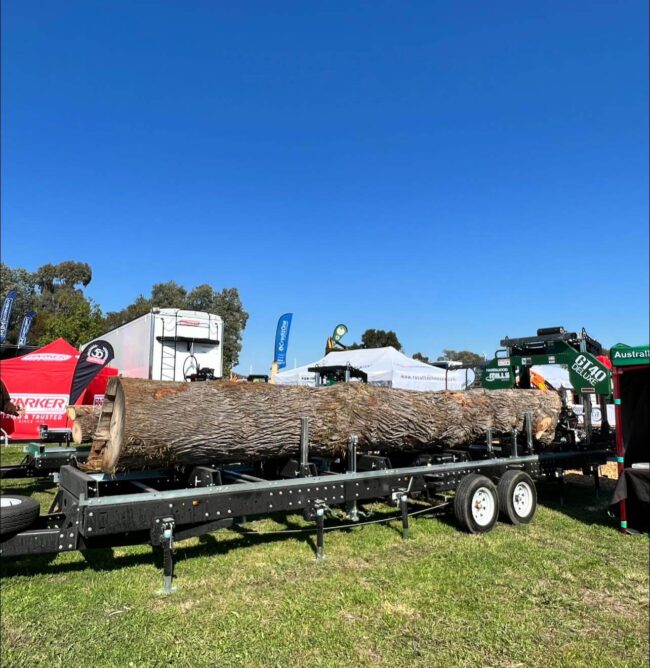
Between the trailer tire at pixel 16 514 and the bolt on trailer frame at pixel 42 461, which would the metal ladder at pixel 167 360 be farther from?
the trailer tire at pixel 16 514

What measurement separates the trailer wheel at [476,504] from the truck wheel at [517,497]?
0.13 metres

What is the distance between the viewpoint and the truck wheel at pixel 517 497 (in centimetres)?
648

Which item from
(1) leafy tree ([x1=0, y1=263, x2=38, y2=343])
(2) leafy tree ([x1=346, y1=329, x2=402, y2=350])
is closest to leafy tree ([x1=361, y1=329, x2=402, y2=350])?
(2) leafy tree ([x1=346, y1=329, x2=402, y2=350])

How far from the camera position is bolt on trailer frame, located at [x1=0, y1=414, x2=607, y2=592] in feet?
13.0

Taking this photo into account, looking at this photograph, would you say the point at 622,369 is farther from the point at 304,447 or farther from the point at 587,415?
the point at 304,447

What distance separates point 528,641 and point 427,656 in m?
0.77

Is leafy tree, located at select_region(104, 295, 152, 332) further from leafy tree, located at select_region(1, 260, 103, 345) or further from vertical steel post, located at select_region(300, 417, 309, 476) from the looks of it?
vertical steel post, located at select_region(300, 417, 309, 476)

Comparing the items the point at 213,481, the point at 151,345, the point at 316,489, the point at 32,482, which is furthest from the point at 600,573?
the point at 151,345

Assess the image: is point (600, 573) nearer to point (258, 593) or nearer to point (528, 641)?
point (528, 641)

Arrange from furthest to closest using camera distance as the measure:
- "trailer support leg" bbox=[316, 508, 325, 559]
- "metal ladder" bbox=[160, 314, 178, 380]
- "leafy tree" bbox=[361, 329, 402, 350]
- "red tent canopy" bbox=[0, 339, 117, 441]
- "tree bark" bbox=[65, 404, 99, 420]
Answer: "leafy tree" bbox=[361, 329, 402, 350], "metal ladder" bbox=[160, 314, 178, 380], "red tent canopy" bbox=[0, 339, 117, 441], "tree bark" bbox=[65, 404, 99, 420], "trailer support leg" bbox=[316, 508, 325, 559]

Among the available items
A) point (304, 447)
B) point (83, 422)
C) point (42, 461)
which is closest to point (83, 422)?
point (83, 422)

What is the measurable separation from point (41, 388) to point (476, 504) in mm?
10751

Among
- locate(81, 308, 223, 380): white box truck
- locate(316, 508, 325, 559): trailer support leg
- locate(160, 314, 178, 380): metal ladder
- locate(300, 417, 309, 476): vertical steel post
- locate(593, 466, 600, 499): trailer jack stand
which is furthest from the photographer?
locate(160, 314, 178, 380): metal ladder

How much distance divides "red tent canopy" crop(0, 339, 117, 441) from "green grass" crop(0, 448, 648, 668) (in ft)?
26.2
